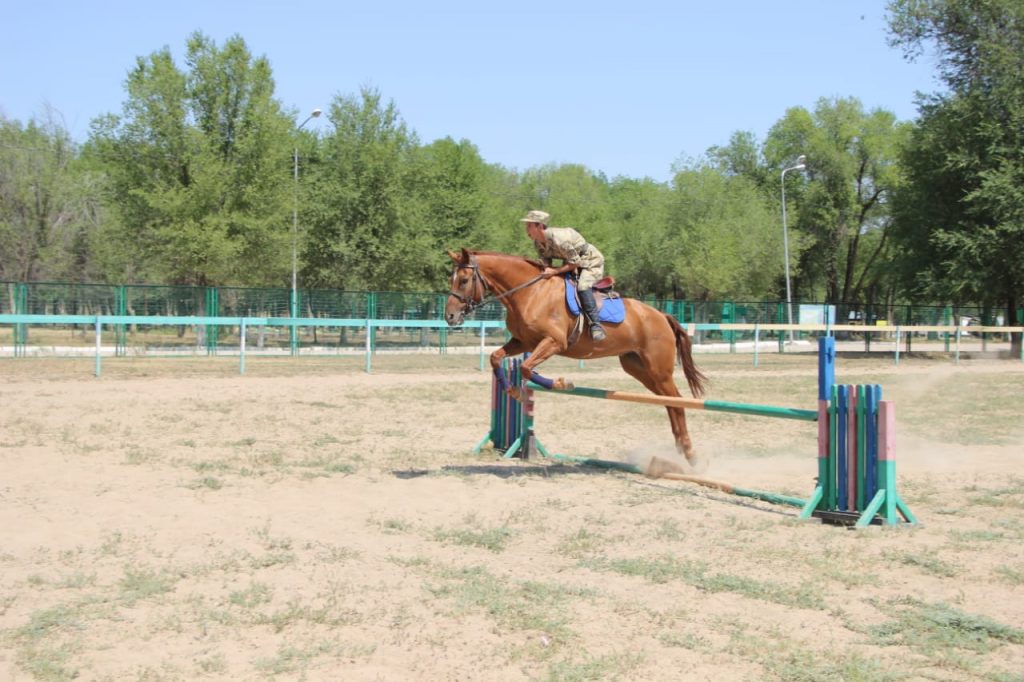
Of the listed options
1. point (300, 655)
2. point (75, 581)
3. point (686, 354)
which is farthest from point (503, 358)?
point (300, 655)

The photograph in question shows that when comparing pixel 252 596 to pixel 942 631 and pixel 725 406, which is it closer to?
pixel 942 631

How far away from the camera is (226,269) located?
37969mm

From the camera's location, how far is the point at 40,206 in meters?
46.6

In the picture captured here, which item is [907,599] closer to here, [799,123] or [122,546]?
[122,546]

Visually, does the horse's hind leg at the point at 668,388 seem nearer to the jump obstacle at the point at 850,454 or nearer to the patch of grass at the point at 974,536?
the jump obstacle at the point at 850,454

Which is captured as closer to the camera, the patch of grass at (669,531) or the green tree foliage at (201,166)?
the patch of grass at (669,531)

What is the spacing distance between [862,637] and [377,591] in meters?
2.95

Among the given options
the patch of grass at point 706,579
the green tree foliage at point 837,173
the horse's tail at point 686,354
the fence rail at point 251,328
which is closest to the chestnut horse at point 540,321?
the horse's tail at point 686,354

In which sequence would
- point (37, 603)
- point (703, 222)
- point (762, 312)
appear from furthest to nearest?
point (703, 222) → point (762, 312) → point (37, 603)

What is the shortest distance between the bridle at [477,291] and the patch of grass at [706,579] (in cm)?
438

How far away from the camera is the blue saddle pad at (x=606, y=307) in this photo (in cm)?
1084

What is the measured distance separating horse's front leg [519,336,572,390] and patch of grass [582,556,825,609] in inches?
150

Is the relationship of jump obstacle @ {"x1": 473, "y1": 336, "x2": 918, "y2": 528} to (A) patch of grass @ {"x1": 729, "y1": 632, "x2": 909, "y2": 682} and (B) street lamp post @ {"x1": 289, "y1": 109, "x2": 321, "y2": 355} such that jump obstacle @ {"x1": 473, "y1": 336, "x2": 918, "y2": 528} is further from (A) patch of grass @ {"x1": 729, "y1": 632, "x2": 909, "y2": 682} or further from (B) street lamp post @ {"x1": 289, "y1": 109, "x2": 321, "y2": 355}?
(B) street lamp post @ {"x1": 289, "y1": 109, "x2": 321, "y2": 355}

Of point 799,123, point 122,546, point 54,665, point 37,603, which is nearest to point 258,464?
point 122,546
